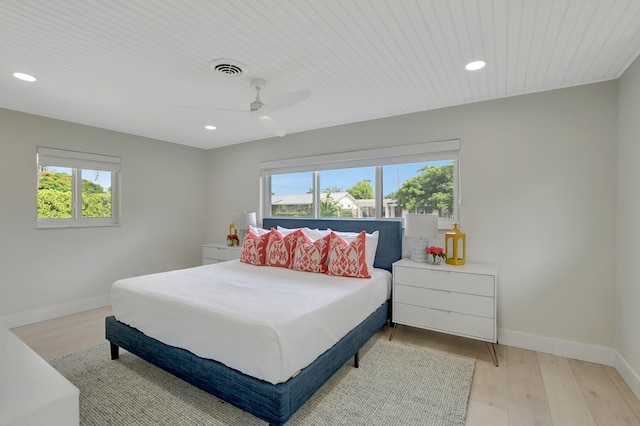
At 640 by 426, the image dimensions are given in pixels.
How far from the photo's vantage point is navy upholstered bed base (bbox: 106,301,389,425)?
1630 mm

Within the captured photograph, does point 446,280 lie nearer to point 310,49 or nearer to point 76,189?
point 310,49

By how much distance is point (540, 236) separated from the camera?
2.85m

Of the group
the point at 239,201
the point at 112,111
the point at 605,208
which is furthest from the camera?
the point at 239,201

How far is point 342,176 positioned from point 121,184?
3.18 m

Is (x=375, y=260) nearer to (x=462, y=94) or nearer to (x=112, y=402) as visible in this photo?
(x=462, y=94)

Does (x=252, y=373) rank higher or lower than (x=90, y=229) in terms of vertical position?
lower

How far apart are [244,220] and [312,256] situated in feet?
5.86

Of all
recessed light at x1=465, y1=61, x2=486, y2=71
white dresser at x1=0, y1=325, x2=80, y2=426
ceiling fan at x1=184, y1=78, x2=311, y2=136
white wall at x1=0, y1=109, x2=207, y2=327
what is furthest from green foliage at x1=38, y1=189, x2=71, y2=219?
recessed light at x1=465, y1=61, x2=486, y2=71

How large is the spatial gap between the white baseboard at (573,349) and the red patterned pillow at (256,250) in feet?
8.67

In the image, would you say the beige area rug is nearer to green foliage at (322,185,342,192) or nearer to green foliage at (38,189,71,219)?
green foliage at (38,189,71,219)

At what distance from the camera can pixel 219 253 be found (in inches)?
184

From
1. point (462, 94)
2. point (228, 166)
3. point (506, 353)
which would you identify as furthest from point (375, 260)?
point (228, 166)

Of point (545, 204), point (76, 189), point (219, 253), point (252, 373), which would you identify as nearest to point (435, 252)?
point (545, 204)

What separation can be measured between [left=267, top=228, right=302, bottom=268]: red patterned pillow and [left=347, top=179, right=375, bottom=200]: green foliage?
99 cm
